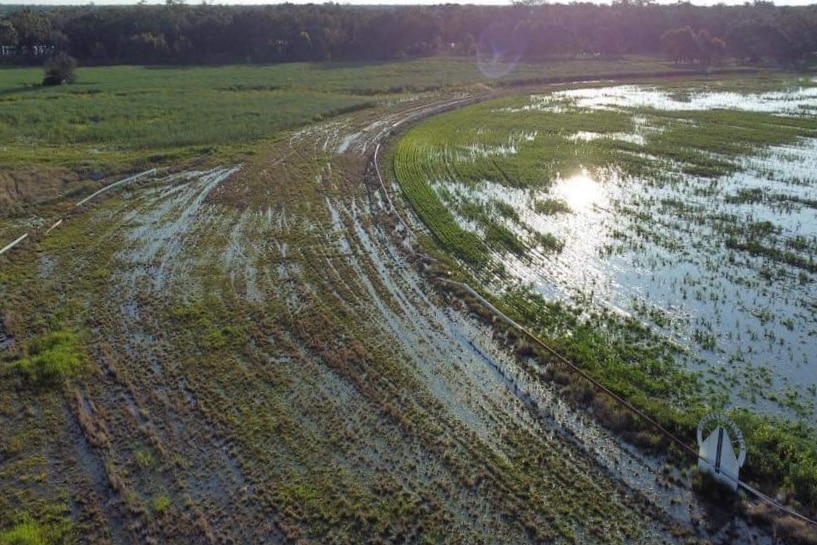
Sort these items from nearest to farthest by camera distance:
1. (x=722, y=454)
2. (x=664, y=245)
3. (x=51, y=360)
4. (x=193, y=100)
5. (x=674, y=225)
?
(x=722, y=454) → (x=51, y=360) → (x=664, y=245) → (x=674, y=225) → (x=193, y=100)

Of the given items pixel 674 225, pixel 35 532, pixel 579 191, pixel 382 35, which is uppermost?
pixel 382 35

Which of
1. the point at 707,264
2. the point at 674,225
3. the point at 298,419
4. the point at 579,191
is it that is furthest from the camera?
the point at 579,191

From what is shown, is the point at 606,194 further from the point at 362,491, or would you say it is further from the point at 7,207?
the point at 7,207

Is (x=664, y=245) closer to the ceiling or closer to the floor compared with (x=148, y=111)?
closer to the floor

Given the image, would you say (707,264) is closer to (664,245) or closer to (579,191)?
(664,245)

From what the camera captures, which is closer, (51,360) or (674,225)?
Result: (51,360)

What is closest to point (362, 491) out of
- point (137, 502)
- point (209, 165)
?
point (137, 502)

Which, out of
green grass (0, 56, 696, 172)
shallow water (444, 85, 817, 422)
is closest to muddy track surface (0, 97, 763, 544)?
shallow water (444, 85, 817, 422)

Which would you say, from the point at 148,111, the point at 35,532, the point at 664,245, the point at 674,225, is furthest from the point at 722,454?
the point at 148,111
